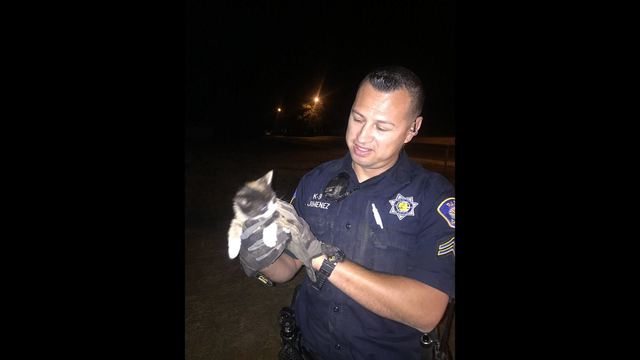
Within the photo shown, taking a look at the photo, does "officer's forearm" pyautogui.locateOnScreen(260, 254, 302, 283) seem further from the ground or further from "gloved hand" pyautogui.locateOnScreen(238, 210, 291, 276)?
the ground

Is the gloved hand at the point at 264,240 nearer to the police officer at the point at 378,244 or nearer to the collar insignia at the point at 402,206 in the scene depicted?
the police officer at the point at 378,244

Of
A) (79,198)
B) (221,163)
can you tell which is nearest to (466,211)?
(79,198)

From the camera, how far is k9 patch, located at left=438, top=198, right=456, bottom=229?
5.11 ft

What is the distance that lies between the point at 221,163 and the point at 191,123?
1421 centimetres

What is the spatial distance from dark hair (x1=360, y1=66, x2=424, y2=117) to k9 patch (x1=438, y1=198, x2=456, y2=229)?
0.61 metres

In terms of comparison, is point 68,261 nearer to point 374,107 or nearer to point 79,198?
point 79,198

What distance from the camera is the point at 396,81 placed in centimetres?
181

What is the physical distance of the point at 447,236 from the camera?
5.02 ft

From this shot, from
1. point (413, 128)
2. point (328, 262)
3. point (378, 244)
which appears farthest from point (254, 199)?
point (413, 128)

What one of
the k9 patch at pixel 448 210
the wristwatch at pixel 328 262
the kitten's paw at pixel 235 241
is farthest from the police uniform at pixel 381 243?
the kitten's paw at pixel 235 241

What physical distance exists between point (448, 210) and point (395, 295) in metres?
0.51

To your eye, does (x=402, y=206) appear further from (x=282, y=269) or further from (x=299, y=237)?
(x=282, y=269)

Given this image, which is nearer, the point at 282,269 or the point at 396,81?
the point at 396,81

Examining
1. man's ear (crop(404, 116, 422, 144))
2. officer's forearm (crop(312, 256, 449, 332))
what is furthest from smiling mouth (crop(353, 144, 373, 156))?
officer's forearm (crop(312, 256, 449, 332))
